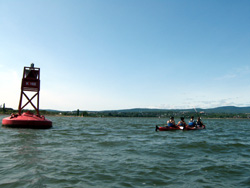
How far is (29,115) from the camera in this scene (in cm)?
2816

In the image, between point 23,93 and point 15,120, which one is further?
point 23,93

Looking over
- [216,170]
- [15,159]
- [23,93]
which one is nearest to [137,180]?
[216,170]

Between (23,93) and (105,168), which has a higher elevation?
(23,93)

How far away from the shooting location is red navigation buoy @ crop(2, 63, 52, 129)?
2666 centimetres

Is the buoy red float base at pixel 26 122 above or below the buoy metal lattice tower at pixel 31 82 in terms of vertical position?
below

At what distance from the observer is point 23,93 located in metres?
29.8

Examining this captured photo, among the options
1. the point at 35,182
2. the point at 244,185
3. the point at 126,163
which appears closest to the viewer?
the point at 35,182

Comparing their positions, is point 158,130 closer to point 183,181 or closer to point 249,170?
point 249,170

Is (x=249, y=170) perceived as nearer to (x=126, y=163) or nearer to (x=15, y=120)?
(x=126, y=163)

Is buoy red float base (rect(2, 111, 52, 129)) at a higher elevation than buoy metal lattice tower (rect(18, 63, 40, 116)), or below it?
below

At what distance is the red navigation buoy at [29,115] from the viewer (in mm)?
26656

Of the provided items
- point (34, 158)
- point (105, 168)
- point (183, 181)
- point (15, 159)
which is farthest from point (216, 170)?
point (15, 159)

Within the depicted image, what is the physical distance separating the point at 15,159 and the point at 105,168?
4.41 metres

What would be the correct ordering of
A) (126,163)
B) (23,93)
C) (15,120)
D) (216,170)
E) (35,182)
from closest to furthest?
(35,182) → (216,170) → (126,163) → (15,120) → (23,93)
